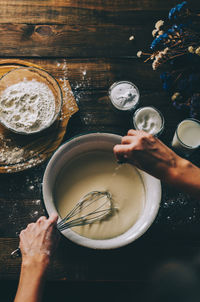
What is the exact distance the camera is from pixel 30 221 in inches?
32.6

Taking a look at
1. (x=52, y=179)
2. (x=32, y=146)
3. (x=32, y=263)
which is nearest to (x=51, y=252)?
(x=32, y=263)

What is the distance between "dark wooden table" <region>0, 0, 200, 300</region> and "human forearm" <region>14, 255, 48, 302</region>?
0.38 ft

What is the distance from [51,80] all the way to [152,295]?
753 millimetres

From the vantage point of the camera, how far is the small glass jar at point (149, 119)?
2.81 ft

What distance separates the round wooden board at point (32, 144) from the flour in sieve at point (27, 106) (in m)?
0.04

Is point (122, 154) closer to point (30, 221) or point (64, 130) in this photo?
point (64, 130)

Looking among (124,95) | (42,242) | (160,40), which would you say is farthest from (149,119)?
(42,242)

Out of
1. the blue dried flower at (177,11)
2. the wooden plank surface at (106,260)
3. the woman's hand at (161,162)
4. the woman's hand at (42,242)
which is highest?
the blue dried flower at (177,11)

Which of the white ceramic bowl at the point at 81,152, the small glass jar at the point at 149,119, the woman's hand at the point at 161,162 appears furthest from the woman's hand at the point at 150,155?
the small glass jar at the point at 149,119

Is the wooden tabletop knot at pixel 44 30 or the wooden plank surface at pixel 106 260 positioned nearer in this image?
the wooden plank surface at pixel 106 260

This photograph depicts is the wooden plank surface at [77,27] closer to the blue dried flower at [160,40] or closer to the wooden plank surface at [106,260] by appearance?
the blue dried flower at [160,40]

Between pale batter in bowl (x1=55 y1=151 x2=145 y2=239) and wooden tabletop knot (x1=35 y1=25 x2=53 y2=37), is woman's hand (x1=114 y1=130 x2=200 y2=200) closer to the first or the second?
pale batter in bowl (x1=55 y1=151 x2=145 y2=239)

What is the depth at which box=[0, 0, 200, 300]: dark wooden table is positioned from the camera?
2.67 feet

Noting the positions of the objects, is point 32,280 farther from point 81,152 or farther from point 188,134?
point 188,134
